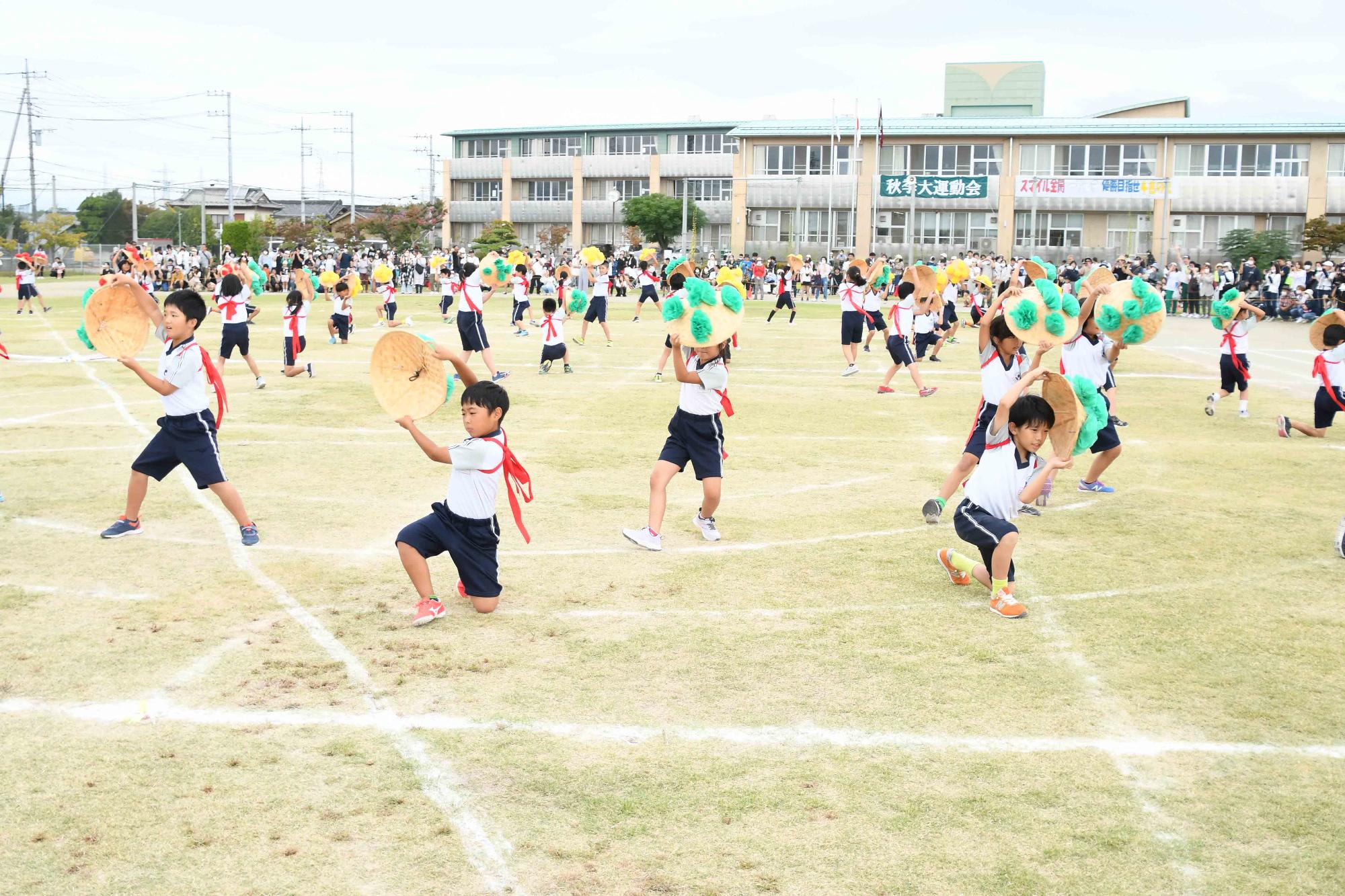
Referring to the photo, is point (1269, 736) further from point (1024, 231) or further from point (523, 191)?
point (523, 191)

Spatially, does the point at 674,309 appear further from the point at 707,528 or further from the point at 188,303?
the point at 188,303

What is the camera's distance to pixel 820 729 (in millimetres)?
5590

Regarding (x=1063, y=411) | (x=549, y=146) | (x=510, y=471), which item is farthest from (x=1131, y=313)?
(x=549, y=146)

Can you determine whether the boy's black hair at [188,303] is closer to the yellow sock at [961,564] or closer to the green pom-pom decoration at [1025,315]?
the yellow sock at [961,564]

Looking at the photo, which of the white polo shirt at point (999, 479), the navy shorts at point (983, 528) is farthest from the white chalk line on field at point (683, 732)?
the white polo shirt at point (999, 479)

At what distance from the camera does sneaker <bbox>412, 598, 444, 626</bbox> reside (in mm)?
6984

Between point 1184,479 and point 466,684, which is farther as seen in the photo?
point 1184,479

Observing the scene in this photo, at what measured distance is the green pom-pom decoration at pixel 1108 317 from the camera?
10.5m

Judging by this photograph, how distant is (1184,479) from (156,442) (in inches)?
370

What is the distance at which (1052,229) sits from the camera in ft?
207

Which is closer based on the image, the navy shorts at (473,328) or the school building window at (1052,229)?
the navy shorts at (473,328)

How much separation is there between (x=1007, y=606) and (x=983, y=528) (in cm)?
50

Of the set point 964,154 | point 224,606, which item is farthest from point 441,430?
point 964,154

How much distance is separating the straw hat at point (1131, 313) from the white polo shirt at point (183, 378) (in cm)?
753
